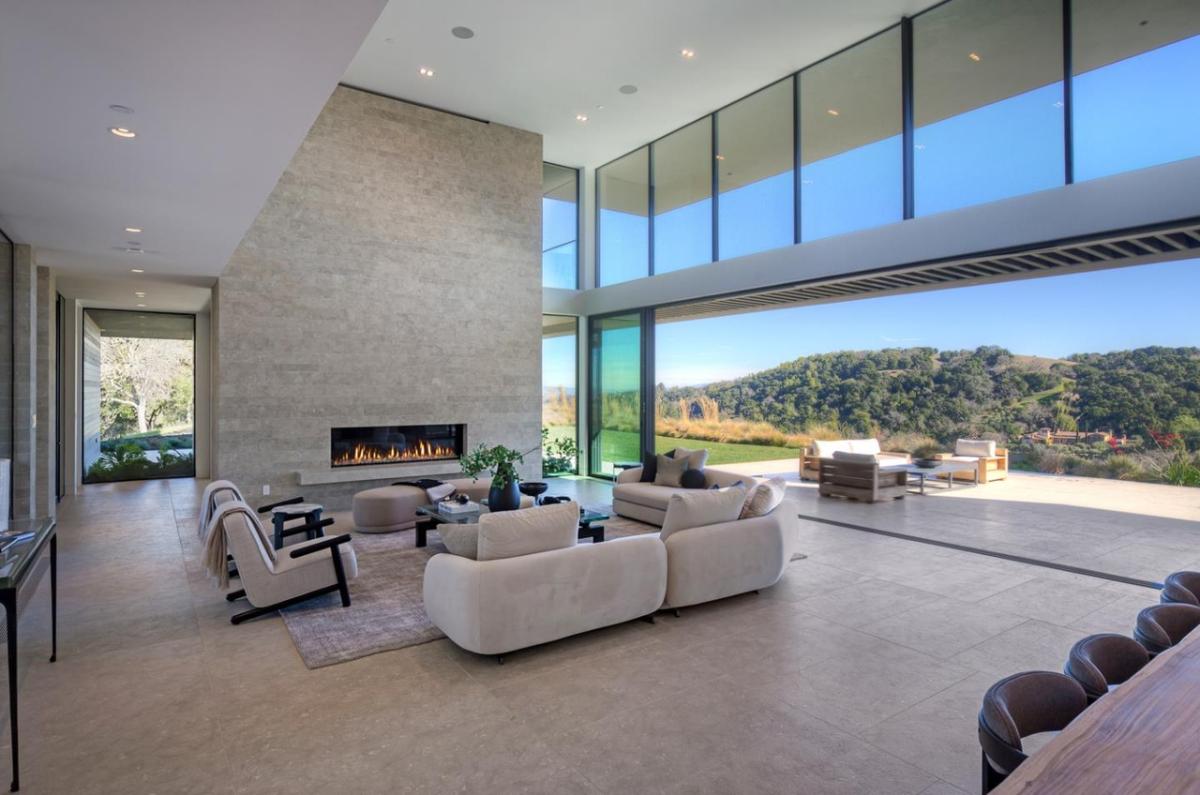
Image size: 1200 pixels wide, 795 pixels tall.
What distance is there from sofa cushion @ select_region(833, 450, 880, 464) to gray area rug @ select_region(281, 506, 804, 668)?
3.59 metres

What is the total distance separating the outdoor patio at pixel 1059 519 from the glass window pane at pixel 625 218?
4694 millimetres

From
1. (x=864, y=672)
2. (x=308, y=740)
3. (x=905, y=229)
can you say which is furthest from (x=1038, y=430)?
(x=308, y=740)

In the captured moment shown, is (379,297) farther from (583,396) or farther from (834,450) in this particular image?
(834,450)

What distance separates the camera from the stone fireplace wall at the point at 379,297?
7.64 metres

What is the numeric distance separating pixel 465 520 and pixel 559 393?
5.78 m

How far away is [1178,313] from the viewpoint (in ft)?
31.7

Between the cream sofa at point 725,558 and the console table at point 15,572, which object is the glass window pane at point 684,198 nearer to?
the cream sofa at point 725,558

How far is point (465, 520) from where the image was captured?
580 centimetres

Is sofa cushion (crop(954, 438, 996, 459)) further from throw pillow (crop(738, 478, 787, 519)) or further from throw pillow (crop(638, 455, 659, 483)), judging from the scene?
throw pillow (crop(738, 478, 787, 519))

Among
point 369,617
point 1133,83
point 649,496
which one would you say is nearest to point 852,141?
point 1133,83

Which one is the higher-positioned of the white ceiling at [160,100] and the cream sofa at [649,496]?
the white ceiling at [160,100]

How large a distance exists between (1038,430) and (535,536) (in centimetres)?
1172

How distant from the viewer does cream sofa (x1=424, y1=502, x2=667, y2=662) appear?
3.51 metres

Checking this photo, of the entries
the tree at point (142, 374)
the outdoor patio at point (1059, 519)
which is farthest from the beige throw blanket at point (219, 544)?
the tree at point (142, 374)
